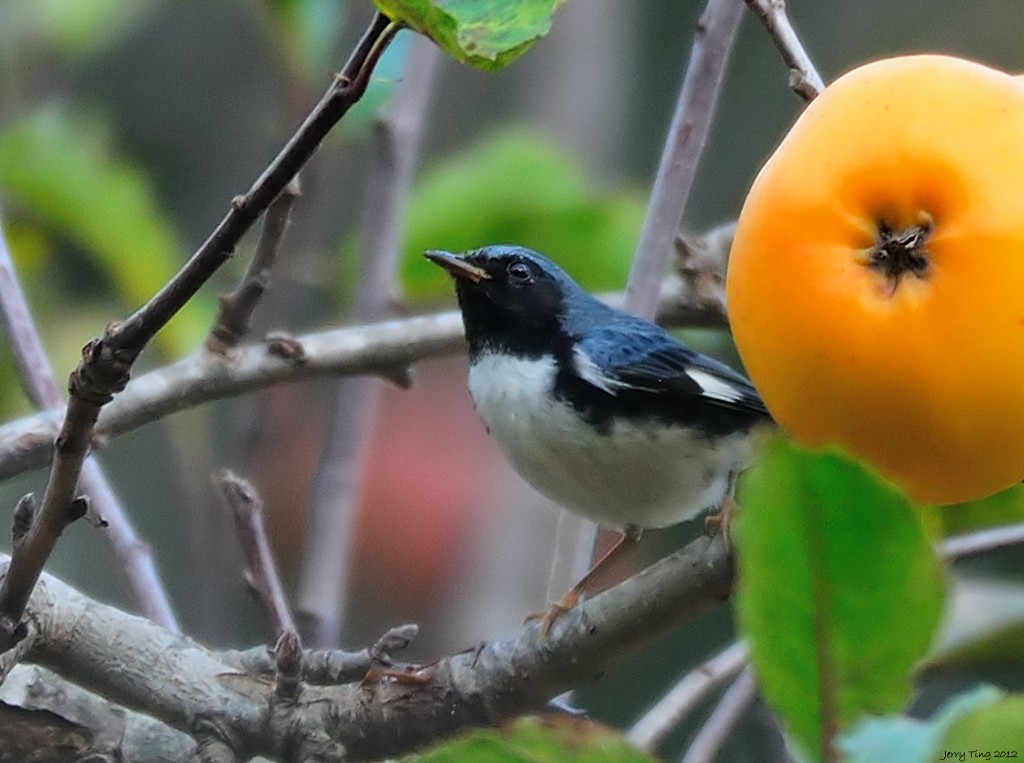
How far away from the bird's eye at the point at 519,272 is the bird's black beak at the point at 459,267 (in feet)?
0.10

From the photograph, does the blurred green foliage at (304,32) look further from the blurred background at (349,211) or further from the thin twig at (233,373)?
the thin twig at (233,373)

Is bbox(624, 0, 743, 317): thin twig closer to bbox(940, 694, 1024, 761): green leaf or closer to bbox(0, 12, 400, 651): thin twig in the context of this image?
bbox(0, 12, 400, 651): thin twig

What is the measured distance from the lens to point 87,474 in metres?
1.21

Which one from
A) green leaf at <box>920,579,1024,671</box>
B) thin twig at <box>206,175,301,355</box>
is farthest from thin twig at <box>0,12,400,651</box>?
green leaf at <box>920,579,1024,671</box>

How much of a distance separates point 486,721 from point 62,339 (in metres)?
1.56

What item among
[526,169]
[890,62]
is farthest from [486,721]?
[526,169]

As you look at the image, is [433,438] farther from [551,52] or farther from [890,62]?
[890,62]

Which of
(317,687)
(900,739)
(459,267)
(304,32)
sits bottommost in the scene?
(900,739)

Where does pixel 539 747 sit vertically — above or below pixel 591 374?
below

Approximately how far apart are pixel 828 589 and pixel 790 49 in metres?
0.55

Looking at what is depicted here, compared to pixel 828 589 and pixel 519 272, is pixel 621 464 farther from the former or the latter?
pixel 828 589

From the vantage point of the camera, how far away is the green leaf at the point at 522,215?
1681 millimetres

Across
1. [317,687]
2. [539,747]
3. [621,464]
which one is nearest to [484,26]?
[539,747]

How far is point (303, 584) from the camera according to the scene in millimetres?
1396
